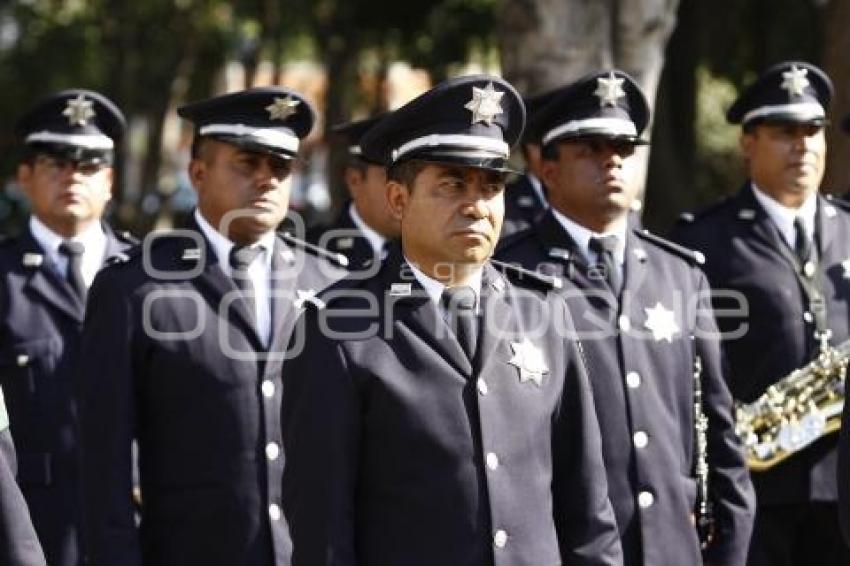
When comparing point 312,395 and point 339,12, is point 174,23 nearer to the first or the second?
point 339,12

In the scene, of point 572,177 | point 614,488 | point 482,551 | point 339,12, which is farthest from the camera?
point 339,12

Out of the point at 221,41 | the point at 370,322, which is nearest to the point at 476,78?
the point at 370,322

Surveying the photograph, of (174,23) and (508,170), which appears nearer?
(508,170)

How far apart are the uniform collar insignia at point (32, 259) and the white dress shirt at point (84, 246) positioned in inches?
2.0

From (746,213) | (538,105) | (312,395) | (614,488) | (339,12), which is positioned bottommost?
(614,488)

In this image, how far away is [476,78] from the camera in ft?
17.5

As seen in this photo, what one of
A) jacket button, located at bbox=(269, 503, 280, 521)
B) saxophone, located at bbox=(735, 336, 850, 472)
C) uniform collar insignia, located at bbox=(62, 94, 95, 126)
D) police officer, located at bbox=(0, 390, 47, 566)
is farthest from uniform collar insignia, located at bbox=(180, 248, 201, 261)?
saxophone, located at bbox=(735, 336, 850, 472)

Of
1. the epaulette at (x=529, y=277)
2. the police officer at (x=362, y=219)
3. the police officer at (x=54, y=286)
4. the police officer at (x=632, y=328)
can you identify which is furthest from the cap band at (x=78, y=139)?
the epaulette at (x=529, y=277)

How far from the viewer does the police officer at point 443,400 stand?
16.3ft

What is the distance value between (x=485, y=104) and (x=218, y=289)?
1.67m

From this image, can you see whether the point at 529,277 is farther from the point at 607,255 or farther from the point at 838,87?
the point at 838,87

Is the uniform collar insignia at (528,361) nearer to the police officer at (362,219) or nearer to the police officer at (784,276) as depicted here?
the police officer at (784,276)

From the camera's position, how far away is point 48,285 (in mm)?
7945

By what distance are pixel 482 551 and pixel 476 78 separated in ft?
4.54
